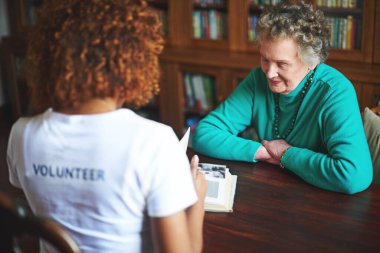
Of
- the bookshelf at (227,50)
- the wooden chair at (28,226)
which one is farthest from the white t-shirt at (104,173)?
the bookshelf at (227,50)

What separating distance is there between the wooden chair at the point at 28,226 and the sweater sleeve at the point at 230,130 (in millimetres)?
935

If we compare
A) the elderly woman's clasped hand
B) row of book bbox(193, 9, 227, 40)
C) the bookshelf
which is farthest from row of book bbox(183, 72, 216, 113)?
the elderly woman's clasped hand

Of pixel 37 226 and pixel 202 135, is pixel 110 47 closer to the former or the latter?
pixel 37 226

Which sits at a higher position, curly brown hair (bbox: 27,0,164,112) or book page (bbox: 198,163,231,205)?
curly brown hair (bbox: 27,0,164,112)

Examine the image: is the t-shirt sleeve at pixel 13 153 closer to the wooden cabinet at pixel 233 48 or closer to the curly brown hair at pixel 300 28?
the curly brown hair at pixel 300 28

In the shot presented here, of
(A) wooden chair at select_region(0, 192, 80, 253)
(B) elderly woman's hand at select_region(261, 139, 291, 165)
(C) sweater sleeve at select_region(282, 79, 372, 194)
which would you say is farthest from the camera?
(B) elderly woman's hand at select_region(261, 139, 291, 165)

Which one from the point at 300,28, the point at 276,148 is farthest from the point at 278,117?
the point at 300,28

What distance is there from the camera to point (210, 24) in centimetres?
360

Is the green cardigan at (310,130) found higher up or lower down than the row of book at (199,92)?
higher up

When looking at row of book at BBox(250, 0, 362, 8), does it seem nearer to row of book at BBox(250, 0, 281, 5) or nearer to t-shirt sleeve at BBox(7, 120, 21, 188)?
row of book at BBox(250, 0, 281, 5)

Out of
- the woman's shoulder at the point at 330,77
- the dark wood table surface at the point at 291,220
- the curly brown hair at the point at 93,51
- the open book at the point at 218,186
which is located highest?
the curly brown hair at the point at 93,51

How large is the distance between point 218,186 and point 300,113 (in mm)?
521

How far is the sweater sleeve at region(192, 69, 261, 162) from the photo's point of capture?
1.87 meters

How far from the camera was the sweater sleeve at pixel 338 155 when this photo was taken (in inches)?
64.6
